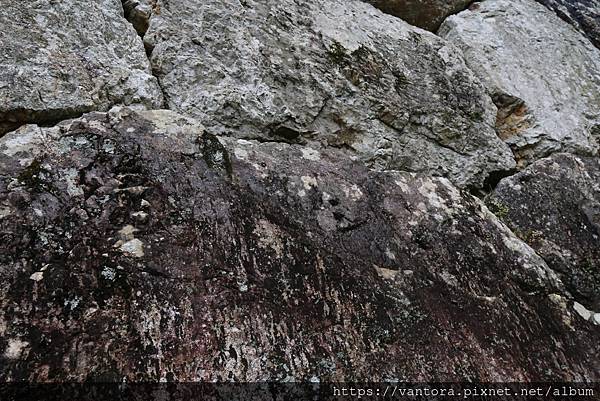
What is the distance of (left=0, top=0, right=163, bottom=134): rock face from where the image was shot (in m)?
4.07

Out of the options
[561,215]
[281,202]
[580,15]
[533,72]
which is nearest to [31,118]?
[281,202]

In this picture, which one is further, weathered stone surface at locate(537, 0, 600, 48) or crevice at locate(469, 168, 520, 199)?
weathered stone surface at locate(537, 0, 600, 48)

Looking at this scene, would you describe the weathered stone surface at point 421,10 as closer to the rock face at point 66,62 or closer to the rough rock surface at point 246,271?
the rough rock surface at point 246,271

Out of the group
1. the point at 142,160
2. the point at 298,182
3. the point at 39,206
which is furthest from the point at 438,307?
the point at 39,206

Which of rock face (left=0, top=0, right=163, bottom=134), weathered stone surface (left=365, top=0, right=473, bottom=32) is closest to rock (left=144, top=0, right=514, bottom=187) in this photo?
rock face (left=0, top=0, right=163, bottom=134)

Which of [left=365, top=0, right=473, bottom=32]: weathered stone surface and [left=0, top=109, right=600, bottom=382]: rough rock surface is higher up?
[left=365, top=0, right=473, bottom=32]: weathered stone surface

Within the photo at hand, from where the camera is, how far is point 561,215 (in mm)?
5410

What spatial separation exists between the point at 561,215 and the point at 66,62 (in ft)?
17.9

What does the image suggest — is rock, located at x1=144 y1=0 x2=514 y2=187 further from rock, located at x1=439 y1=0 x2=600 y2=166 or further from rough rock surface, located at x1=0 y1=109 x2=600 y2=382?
rough rock surface, located at x1=0 y1=109 x2=600 y2=382

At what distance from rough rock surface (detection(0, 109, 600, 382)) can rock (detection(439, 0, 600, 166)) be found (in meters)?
2.12

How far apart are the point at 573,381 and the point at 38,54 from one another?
213 inches

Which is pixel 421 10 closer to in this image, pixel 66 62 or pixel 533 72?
pixel 533 72

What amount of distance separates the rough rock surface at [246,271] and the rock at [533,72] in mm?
2119

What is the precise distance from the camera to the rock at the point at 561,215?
16.4 ft
